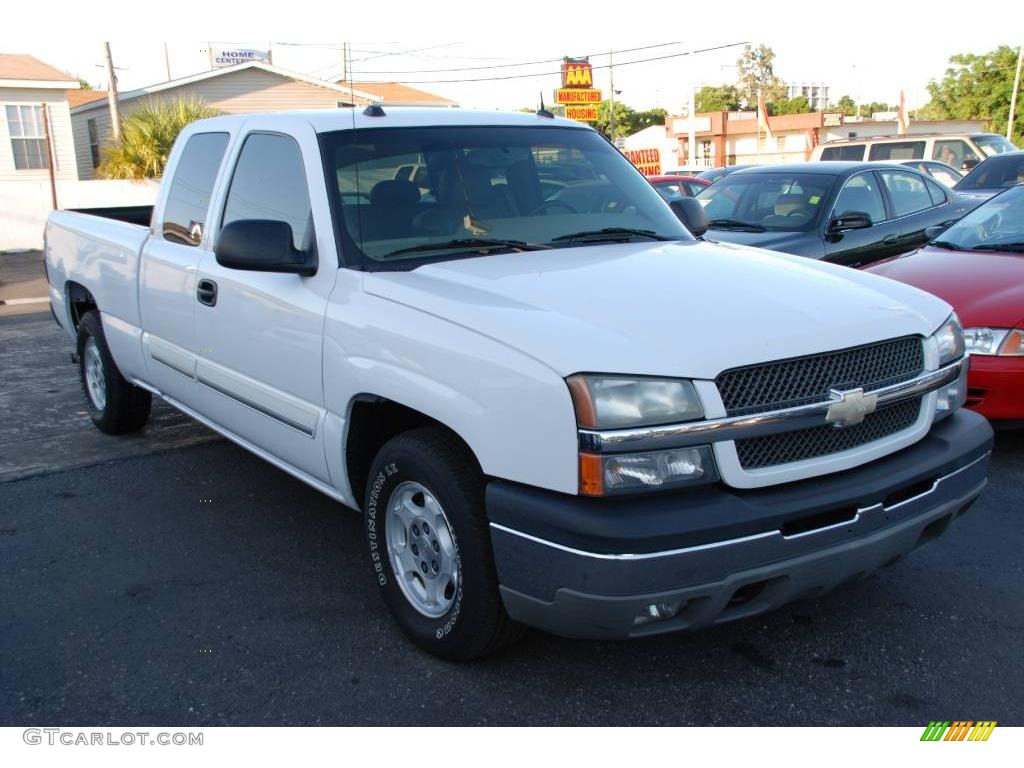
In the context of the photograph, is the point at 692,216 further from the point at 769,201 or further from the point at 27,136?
the point at 27,136

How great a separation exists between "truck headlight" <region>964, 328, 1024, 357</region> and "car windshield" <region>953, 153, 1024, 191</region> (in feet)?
28.6

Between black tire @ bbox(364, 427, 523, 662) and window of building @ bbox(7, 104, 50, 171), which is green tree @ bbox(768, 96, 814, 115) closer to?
window of building @ bbox(7, 104, 50, 171)

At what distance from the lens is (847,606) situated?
3783 millimetres

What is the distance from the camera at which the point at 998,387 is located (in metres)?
5.10

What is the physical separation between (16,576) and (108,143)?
75.6 ft

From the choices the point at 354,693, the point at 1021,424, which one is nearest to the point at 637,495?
the point at 354,693

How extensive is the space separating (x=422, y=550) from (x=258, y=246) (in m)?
1.29

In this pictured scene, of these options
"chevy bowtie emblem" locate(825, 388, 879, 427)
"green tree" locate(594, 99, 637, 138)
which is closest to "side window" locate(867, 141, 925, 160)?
"chevy bowtie emblem" locate(825, 388, 879, 427)

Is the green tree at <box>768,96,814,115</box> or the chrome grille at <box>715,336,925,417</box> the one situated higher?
the green tree at <box>768,96,814,115</box>

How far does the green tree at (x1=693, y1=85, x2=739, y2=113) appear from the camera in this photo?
3425 inches

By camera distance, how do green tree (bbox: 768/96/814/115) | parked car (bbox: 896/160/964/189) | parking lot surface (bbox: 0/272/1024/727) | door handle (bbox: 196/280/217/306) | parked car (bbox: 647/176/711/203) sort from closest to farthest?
parking lot surface (bbox: 0/272/1024/727), door handle (bbox: 196/280/217/306), parked car (bbox: 896/160/964/189), parked car (bbox: 647/176/711/203), green tree (bbox: 768/96/814/115)

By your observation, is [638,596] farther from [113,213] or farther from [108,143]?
[108,143]

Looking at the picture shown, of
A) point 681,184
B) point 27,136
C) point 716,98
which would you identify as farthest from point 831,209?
point 716,98

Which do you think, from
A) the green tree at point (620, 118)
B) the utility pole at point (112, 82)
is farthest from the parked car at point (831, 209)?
the green tree at point (620, 118)
